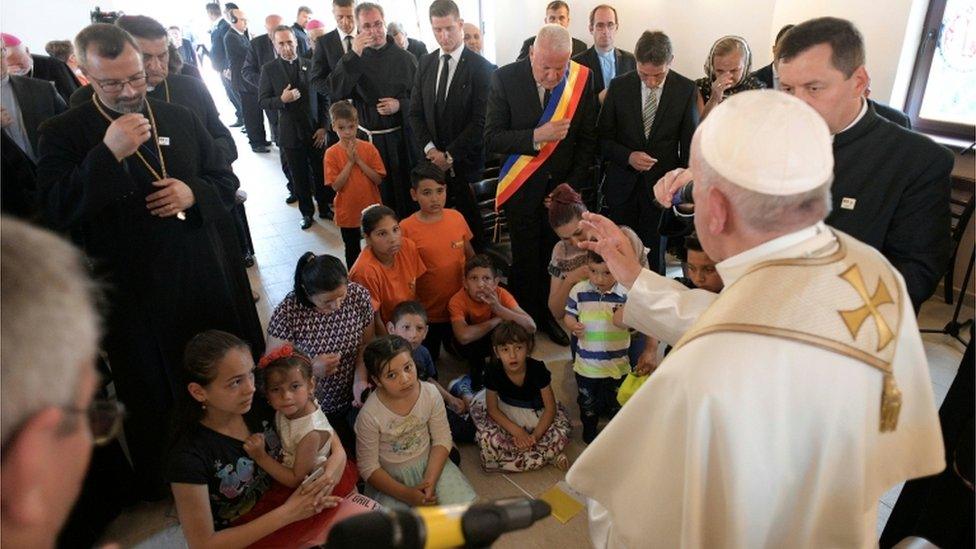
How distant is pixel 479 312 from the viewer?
10.2 feet

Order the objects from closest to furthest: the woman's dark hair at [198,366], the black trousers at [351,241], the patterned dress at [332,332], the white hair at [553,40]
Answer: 1. the woman's dark hair at [198,366]
2. the patterned dress at [332,332]
3. the white hair at [553,40]
4. the black trousers at [351,241]

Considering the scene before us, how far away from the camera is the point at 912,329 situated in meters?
1.12

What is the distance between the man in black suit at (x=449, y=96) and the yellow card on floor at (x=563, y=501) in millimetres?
2256

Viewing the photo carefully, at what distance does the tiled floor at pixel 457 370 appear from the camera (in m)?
2.18

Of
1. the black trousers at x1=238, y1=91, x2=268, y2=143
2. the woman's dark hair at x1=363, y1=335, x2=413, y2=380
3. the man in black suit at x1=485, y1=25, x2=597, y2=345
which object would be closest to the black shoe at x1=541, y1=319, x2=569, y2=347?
the man in black suit at x1=485, y1=25, x2=597, y2=345

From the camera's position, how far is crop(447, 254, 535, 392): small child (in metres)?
3.02

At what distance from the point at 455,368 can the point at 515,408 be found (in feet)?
2.64

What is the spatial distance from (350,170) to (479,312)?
1524 millimetres

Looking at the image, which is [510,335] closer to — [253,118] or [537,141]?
[537,141]

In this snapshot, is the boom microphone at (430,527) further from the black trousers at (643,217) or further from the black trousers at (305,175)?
the black trousers at (305,175)

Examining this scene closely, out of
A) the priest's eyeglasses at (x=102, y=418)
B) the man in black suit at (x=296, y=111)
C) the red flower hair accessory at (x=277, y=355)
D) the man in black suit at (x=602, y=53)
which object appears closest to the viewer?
the priest's eyeglasses at (x=102, y=418)

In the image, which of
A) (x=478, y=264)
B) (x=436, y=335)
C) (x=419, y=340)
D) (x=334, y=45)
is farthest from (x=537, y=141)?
(x=334, y=45)

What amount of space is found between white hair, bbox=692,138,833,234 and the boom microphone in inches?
28.3

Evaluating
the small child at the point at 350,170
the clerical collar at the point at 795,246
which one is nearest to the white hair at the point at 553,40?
the small child at the point at 350,170
